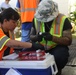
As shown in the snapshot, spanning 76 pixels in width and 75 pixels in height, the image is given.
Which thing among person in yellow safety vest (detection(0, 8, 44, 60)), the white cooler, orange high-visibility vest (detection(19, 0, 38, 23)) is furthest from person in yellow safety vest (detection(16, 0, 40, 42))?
the white cooler

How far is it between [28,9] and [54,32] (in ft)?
5.00

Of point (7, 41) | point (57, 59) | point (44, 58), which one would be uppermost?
point (7, 41)

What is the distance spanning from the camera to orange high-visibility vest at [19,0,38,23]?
5.00m

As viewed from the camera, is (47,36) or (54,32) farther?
(54,32)

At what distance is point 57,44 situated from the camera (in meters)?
3.69

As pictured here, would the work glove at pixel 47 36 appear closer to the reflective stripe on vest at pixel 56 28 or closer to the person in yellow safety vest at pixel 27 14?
the reflective stripe on vest at pixel 56 28

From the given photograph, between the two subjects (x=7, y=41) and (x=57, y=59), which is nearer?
(x=7, y=41)

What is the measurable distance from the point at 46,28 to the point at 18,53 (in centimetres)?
65

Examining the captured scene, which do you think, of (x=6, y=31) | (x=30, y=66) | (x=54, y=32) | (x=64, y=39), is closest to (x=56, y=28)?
(x=54, y=32)

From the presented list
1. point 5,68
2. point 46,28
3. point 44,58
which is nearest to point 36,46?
point 44,58

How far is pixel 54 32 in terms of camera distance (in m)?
3.65

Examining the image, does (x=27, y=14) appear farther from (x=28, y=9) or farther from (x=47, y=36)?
(x=47, y=36)

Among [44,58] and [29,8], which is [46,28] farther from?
[29,8]

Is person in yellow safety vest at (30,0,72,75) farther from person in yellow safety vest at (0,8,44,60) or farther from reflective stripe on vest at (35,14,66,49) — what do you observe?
person in yellow safety vest at (0,8,44,60)
